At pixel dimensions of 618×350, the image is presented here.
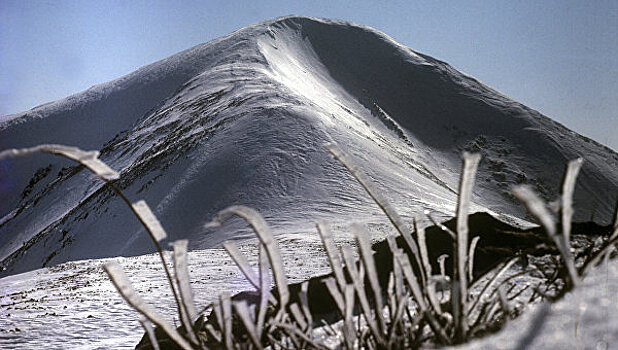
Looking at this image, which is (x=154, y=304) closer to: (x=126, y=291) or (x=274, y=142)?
(x=126, y=291)

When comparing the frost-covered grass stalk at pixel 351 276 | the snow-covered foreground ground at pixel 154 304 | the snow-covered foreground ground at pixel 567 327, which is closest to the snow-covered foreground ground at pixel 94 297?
the snow-covered foreground ground at pixel 154 304

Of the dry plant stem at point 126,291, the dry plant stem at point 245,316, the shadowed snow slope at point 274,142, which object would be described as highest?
the dry plant stem at point 126,291

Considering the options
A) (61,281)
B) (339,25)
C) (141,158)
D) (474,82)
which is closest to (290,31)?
(339,25)

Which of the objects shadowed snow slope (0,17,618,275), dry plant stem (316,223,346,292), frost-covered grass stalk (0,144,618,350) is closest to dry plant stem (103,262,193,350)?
frost-covered grass stalk (0,144,618,350)

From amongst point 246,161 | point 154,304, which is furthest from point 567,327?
point 246,161

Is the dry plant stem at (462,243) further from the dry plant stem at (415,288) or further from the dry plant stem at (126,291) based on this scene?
the dry plant stem at (126,291)

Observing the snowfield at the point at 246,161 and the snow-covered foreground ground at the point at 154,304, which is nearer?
the snow-covered foreground ground at the point at 154,304

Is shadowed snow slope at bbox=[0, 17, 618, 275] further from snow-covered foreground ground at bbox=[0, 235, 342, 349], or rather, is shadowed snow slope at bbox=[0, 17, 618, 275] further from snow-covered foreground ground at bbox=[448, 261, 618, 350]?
snow-covered foreground ground at bbox=[448, 261, 618, 350]
